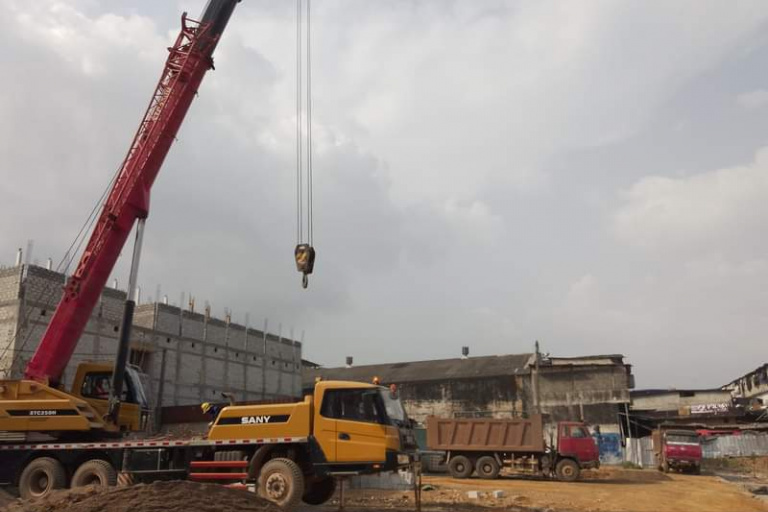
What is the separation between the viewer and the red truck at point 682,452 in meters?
28.3

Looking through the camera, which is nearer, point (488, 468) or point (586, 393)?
point (488, 468)

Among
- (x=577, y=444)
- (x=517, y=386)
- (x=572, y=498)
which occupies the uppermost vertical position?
(x=517, y=386)

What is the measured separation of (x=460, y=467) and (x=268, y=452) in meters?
14.5

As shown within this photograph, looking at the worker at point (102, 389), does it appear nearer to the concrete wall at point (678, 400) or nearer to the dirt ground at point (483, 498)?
the dirt ground at point (483, 498)

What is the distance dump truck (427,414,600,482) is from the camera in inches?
924

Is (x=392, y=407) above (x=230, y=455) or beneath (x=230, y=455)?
above

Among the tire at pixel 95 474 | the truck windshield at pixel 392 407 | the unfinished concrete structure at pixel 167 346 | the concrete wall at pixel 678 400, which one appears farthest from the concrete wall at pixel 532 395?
the tire at pixel 95 474

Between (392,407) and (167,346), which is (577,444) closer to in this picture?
(392,407)

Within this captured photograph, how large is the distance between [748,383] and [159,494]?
54.9 metres

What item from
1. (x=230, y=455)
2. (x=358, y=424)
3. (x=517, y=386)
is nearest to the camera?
(x=358, y=424)

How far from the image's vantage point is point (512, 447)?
79.0 feet

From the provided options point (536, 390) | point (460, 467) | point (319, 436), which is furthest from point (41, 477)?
point (536, 390)

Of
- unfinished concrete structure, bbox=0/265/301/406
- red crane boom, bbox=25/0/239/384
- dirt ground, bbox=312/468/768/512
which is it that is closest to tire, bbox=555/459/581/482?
dirt ground, bbox=312/468/768/512

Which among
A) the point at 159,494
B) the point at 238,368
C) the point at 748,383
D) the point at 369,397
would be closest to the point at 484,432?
the point at 369,397
